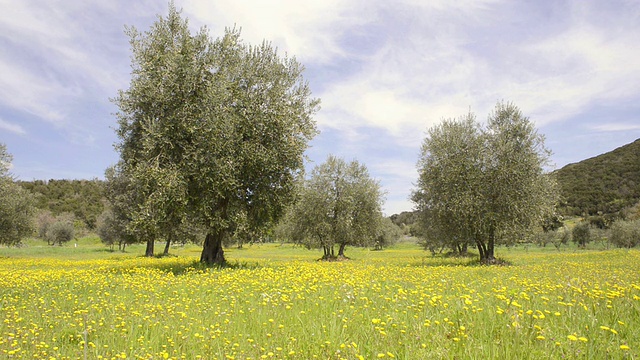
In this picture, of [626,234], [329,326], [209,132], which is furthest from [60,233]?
[626,234]

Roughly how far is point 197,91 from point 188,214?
20.9 feet

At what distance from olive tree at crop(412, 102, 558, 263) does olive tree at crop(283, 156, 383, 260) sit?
16.1 meters

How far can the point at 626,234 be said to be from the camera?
216 feet

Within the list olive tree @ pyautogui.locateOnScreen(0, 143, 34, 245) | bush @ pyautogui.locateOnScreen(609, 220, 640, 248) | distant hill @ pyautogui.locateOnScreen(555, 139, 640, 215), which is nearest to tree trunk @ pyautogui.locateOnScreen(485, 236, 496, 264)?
olive tree @ pyautogui.locateOnScreen(0, 143, 34, 245)

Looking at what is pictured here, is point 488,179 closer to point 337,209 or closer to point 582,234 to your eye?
point 337,209

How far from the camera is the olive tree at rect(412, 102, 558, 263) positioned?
24.4 meters

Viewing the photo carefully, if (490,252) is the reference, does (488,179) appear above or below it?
above

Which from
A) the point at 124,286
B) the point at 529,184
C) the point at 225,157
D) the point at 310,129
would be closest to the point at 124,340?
the point at 124,286

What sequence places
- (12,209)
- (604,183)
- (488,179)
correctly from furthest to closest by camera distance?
1. (604,183)
2. (12,209)
3. (488,179)

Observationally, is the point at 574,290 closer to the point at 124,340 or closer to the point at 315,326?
the point at 315,326

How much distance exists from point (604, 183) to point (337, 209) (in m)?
133

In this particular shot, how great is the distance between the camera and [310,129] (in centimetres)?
2114

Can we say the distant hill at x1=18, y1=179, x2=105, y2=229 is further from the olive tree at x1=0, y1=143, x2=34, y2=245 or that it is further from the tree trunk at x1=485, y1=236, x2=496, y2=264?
the tree trunk at x1=485, y1=236, x2=496, y2=264

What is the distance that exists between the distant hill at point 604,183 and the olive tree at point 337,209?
95671mm
